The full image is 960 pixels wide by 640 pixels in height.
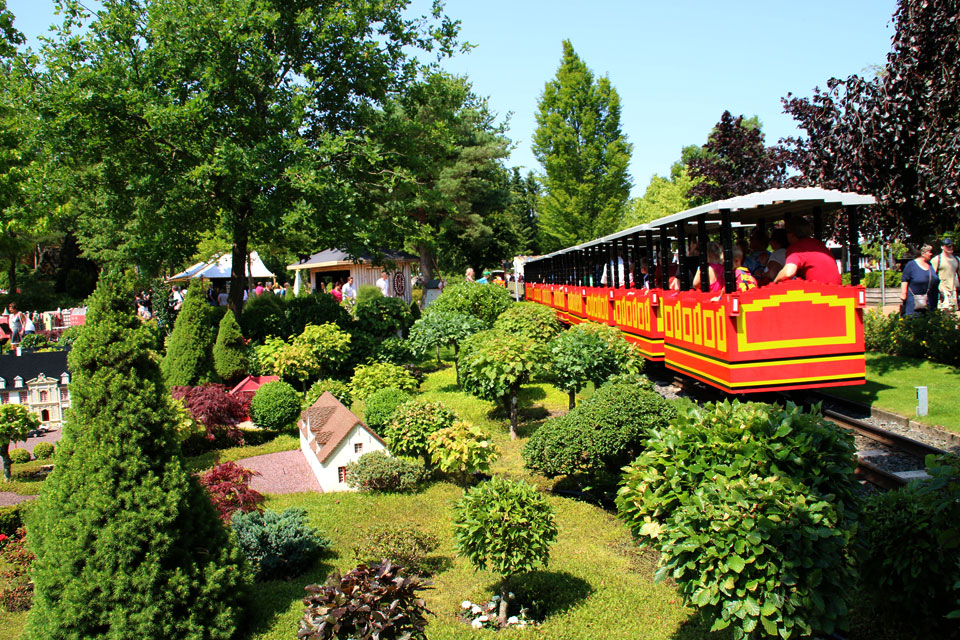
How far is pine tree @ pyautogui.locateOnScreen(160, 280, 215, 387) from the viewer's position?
1296cm

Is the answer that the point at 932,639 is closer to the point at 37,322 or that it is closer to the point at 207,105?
the point at 207,105

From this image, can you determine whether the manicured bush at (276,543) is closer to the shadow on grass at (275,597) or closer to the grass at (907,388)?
the shadow on grass at (275,597)

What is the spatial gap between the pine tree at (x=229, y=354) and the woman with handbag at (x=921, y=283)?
13.0 m

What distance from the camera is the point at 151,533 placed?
15.0 feet

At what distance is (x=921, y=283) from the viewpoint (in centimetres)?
1274

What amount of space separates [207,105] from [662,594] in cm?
1419

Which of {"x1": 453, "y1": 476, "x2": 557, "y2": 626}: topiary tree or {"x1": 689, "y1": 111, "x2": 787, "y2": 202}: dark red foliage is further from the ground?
{"x1": 689, "y1": 111, "x2": 787, "y2": 202}: dark red foliage

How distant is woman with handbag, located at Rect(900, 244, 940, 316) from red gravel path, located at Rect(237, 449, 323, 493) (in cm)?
1084

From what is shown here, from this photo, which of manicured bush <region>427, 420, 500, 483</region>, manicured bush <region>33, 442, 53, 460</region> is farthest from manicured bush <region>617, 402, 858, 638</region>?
manicured bush <region>33, 442, 53, 460</region>

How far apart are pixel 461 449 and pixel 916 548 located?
201 inches

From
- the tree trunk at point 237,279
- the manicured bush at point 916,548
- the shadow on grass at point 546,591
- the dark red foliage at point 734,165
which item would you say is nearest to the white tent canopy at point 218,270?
the tree trunk at point 237,279

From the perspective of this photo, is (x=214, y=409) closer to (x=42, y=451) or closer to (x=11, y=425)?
(x=42, y=451)

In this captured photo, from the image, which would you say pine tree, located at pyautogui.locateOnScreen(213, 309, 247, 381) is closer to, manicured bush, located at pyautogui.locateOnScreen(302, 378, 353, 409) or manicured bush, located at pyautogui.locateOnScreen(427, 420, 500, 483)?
manicured bush, located at pyautogui.locateOnScreen(302, 378, 353, 409)

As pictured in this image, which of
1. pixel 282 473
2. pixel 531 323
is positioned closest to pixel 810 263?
pixel 531 323
